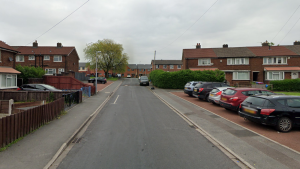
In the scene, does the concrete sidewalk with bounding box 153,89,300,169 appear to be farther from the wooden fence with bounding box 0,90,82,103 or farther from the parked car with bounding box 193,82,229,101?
the wooden fence with bounding box 0,90,82,103

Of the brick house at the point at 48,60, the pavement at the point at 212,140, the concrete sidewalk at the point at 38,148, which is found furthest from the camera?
the brick house at the point at 48,60

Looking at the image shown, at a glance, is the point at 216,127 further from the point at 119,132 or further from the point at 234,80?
the point at 234,80

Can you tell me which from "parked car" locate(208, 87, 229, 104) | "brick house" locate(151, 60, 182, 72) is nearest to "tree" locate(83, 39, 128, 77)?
"brick house" locate(151, 60, 182, 72)

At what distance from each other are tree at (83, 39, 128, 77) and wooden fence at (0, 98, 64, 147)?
50503mm

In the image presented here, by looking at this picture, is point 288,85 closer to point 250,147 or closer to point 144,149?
point 250,147

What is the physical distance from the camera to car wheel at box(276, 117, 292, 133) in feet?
25.5

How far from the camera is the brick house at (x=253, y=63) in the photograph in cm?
3794

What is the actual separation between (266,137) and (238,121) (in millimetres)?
2704

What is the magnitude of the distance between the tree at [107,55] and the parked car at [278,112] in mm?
53692

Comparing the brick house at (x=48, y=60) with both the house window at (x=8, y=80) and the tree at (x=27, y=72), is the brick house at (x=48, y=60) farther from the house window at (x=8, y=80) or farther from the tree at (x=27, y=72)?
the house window at (x=8, y=80)

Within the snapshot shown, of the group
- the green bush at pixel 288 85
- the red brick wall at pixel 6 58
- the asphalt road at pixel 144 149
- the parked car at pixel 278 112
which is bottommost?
the asphalt road at pixel 144 149

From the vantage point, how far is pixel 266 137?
23.3ft

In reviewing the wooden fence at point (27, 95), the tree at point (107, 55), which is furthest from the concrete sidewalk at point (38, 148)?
the tree at point (107, 55)

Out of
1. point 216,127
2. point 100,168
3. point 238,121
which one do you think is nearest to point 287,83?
point 238,121
